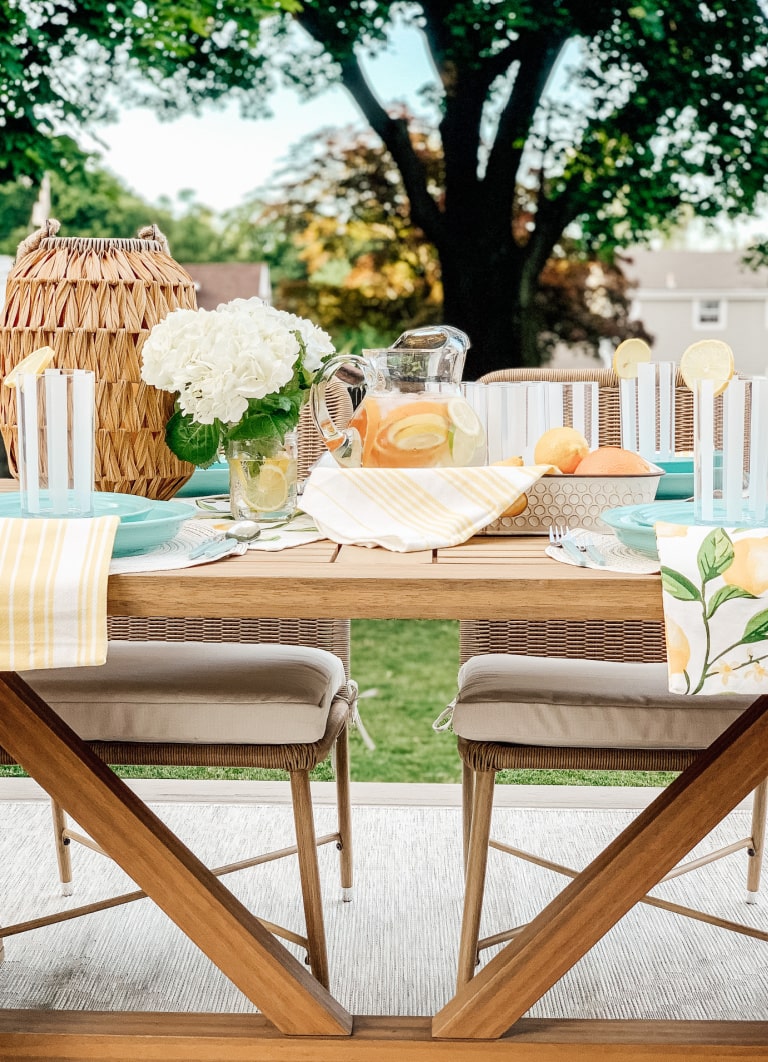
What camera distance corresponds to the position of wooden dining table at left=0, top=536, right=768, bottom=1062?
1327 mm

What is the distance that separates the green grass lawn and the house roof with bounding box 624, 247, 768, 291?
212cm

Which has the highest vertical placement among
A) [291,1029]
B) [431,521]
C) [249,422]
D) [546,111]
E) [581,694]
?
[546,111]

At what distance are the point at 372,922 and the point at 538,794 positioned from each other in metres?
0.68

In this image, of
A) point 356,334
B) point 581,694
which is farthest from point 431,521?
point 356,334

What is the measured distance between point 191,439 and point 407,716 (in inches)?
118

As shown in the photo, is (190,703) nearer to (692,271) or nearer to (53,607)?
(53,607)

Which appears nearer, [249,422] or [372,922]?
[249,422]

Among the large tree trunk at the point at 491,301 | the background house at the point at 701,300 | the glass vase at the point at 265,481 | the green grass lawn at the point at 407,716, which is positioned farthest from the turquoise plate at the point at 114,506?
the background house at the point at 701,300

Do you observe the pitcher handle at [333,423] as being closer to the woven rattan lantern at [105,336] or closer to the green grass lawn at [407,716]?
the woven rattan lantern at [105,336]

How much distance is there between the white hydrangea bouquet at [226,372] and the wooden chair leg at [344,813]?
654 millimetres

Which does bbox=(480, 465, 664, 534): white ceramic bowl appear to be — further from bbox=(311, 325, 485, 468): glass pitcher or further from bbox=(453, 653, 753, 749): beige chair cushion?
bbox=(453, 653, 753, 749): beige chair cushion

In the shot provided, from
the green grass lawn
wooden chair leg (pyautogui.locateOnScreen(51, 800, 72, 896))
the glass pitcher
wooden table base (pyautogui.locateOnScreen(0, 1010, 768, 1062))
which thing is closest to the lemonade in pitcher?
the glass pitcher

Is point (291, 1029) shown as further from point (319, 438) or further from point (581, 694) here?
point (319, 438)

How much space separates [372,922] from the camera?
1998 mm
